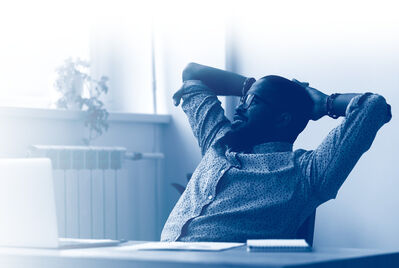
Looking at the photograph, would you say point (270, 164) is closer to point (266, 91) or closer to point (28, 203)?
point (266, 91)

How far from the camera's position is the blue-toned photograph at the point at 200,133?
1.75 metres

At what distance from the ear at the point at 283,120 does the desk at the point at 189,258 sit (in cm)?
90

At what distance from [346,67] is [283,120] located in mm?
774

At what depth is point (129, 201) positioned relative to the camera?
367 centimetres

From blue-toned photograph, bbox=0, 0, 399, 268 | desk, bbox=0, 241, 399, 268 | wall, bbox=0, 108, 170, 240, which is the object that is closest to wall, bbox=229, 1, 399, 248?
blue-toned photograph, bbox=0, 0, 399, 268

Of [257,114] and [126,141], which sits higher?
[257,114]

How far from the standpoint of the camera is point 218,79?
2.92 meters

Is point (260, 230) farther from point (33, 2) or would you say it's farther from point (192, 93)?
point (33, 2)

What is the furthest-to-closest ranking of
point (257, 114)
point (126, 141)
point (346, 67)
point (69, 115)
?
point (126, 141) < point (69, 115) < point (346, 67) < point (257, 114)

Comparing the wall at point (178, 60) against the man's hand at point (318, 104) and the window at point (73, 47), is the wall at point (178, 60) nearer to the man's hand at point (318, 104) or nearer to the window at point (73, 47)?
the window at point (73, 47)

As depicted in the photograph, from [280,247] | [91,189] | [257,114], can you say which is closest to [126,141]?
[91,189]

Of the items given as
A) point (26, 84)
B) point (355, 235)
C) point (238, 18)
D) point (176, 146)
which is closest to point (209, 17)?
point (238, 18)

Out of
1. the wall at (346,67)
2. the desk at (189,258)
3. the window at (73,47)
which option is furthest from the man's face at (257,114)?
the window at (73,47)

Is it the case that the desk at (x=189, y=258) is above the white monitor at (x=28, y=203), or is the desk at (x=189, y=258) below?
below
